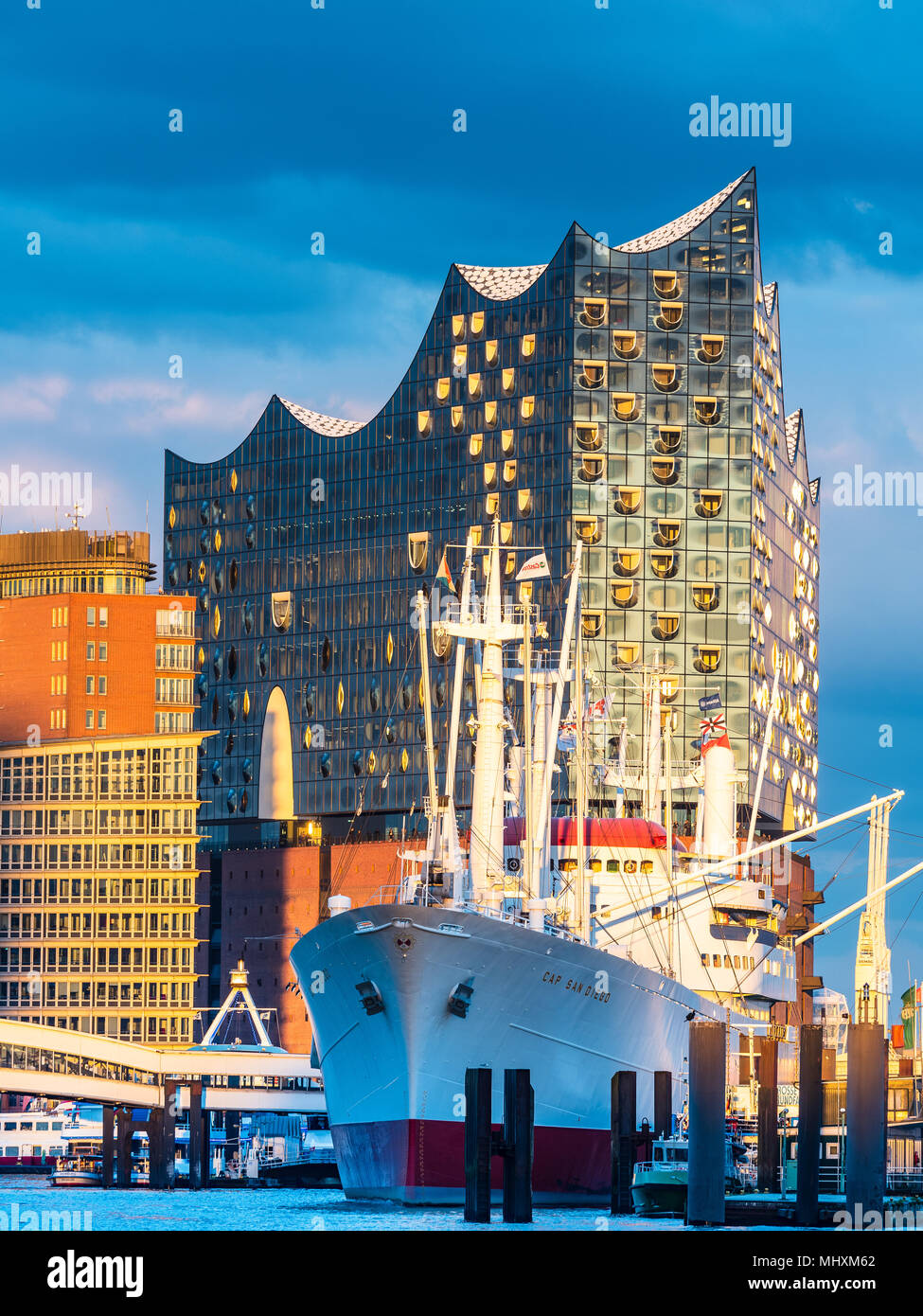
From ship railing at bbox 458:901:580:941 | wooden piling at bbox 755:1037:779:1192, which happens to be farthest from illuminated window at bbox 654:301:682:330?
wooden piling at bbox 755:1037:779:1192

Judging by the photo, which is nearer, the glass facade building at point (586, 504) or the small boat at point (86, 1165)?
the small boat at point (86, 1165)

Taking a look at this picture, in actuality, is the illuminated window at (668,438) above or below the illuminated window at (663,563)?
above

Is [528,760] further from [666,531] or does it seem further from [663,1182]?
[666,531]

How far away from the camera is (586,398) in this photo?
599 ft

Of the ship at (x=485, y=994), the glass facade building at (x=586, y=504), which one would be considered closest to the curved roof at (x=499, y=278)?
the glass facade building at (x=586, y=504)

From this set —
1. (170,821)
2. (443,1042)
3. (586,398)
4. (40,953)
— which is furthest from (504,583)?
(443,1042)

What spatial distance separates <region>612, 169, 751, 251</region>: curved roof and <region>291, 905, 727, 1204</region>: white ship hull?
102 m

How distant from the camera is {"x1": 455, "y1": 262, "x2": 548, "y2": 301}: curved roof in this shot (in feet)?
625

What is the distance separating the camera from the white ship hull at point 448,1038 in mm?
81750

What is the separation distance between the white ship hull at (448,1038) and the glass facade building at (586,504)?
282 feet

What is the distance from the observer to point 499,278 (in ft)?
643

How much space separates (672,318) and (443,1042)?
357 feet

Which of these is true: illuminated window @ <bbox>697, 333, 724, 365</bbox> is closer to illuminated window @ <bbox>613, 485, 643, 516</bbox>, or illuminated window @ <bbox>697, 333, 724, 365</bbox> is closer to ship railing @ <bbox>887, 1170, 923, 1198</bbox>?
illuminated window @ <bbox>613, 485, 643, 516</bbox>

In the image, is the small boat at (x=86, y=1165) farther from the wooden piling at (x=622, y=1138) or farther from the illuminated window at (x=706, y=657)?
the illuminated window at (x=706, y=657)
